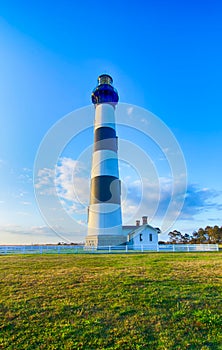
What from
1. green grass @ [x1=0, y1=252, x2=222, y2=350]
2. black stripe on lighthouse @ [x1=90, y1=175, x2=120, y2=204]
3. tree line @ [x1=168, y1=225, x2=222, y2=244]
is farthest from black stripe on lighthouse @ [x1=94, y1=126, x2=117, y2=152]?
tree line @ [x1=168, y1=225, x2=222, y2=244]

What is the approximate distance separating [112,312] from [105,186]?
48.5 feet

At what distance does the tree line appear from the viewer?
152 feet

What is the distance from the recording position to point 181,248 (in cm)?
2028

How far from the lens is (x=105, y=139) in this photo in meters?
21.1

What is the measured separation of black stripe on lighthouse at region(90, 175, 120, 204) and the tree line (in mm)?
33220

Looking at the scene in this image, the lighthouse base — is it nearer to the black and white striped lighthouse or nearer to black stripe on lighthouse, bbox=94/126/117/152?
the black and white striped lighthouse

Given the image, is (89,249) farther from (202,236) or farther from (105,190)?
(202,236)

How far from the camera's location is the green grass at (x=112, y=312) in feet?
13.7

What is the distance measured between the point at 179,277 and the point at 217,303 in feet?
7.60

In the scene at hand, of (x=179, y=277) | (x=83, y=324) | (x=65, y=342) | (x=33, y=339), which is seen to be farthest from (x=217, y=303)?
(x=33, y=339)

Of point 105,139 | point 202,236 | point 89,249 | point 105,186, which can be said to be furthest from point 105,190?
point 202,236

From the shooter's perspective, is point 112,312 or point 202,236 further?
point 202,236

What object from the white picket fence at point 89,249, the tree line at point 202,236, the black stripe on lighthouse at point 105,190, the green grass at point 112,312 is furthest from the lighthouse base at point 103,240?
the tree line at point 202,236

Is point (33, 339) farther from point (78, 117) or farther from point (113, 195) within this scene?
point (78, 117)
